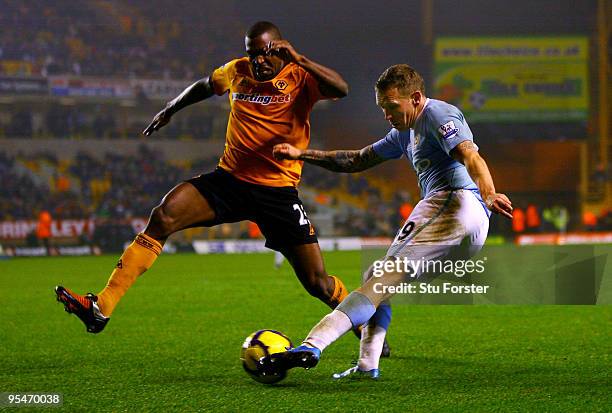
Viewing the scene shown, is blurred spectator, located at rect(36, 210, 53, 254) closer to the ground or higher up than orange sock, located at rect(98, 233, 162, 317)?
closer to the ground

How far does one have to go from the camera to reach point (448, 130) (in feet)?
15.3

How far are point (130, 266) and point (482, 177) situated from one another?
236 cm

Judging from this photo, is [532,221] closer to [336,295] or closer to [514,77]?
[514,77]

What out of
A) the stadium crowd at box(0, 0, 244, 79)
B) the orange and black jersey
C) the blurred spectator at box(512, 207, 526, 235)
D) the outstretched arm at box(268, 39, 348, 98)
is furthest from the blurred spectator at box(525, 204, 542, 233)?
the outstretched arm at box(268, 39, 348, 98)

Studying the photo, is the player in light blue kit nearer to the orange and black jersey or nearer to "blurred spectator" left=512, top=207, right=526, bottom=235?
the orange and black jersey

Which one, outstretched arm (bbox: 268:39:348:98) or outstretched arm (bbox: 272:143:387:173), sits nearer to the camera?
outstretched arm (bbox: 268:39:348:98)

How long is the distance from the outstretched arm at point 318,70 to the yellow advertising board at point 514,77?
2661 centimetres

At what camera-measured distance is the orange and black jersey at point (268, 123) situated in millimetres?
5906

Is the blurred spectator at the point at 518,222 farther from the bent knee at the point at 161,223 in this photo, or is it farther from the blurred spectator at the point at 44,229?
the bent knee at the point at 161,223

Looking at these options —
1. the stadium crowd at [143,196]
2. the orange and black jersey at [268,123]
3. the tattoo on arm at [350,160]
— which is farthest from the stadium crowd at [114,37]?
the tattoo on arm at [350,160]

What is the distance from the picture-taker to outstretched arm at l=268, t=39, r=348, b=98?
504cm

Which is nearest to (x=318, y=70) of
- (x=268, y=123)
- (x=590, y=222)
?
(x=268, y=123)

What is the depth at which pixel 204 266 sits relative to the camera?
759 inches

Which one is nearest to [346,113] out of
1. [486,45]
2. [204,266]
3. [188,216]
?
[486,45]
